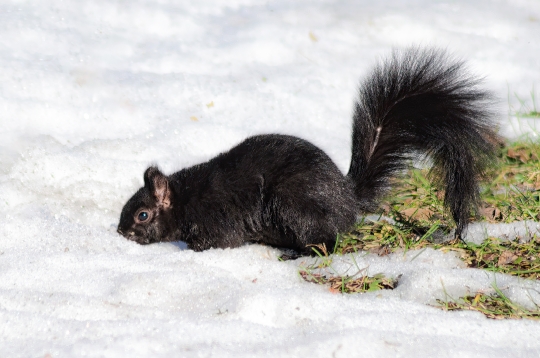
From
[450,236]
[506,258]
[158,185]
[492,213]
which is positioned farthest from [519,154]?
[158,185]

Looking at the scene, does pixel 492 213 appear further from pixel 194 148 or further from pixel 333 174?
pixel 194 148

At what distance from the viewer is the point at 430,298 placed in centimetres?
285

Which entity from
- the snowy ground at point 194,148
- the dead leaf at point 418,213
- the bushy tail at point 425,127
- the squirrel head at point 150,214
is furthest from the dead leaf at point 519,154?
the squirrel head at point 150,214

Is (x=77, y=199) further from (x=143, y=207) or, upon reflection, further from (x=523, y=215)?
(x=523, y=215)

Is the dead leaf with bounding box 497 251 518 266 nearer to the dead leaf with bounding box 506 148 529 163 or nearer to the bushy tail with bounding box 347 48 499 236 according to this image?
the bushy tail with bounding box 347 48 499 236

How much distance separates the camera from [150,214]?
394 centimetres

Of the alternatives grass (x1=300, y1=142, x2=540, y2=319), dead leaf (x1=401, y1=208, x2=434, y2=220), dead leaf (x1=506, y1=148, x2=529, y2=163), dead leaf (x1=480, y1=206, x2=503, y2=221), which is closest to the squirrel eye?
grass (x1=300, y1=142, x2=540, y2=319)

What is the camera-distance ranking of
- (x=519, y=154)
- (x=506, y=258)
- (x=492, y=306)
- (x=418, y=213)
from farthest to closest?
(x=519, y=154) < (x=418, y=213) < (x=506, y=258) < (x=492, y=306)

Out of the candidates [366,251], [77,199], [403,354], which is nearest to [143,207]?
[77,199]

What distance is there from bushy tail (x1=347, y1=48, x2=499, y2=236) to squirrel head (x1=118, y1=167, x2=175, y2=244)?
3.51ft

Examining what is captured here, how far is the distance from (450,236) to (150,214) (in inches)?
66.1

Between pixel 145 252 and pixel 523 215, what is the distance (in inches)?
82.4

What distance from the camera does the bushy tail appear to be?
11.3 feet

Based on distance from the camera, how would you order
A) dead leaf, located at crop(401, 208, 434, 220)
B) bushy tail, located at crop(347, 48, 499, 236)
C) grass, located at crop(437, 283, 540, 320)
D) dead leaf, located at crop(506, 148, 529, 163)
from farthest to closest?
dead leaf, located at crop(506, 148, 529, 163) < dead leaf, located at crop(401, 208, 434, 220) < bushy tail, located at crop(347, 48, 499, 236) < grass, located at crop(437, 283, 540, 320)
